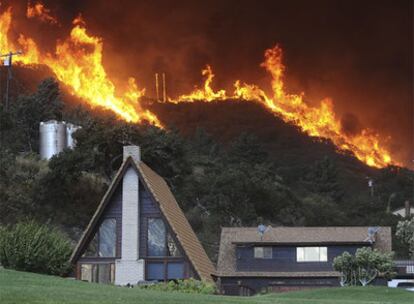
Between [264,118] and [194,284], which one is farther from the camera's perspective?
[264,118]

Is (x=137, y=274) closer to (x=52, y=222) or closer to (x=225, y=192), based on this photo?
(x=52, y=222)

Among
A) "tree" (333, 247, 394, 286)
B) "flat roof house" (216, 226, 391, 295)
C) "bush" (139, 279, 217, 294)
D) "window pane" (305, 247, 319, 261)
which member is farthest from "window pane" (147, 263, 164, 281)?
"window pane" (305, 247, 319, 261)

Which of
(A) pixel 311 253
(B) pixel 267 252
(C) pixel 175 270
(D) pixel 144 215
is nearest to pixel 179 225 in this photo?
(D) pixel 144 215

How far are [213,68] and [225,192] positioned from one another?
263 feet

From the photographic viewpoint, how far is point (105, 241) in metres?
49.6

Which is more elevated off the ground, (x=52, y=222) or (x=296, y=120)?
(x=296, y=120)

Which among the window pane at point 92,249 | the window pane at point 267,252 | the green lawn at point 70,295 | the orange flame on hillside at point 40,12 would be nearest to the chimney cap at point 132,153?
the window pane at point 92,249

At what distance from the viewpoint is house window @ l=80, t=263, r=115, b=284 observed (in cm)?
4866

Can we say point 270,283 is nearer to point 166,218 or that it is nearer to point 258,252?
point 258,252

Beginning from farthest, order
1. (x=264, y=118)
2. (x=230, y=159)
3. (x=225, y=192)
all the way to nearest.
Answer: (x=264, y=118)
(x=230, y=159)
(x=225, y=192)

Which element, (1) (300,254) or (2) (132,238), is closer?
(2) (132,238)

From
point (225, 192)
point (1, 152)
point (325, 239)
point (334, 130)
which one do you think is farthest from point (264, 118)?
point (325, 239)

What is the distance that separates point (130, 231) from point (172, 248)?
2.71 metres

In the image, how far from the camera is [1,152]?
240ft
